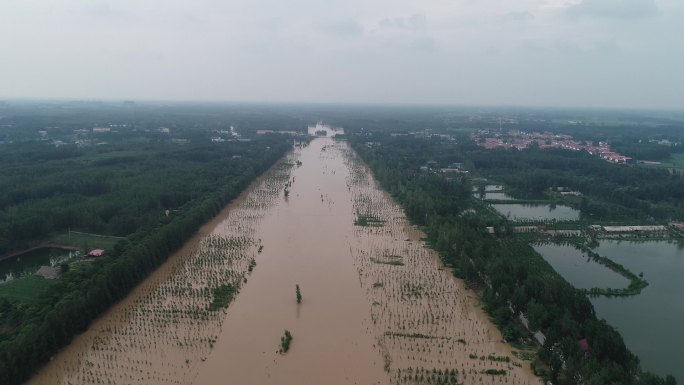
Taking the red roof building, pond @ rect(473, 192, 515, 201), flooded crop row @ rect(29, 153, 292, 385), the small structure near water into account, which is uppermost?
pond @ rect(473, 192, 515, 201)

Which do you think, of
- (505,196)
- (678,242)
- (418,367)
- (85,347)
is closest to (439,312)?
(418,367)

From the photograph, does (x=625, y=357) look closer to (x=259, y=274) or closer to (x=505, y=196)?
(x=259, y=274)

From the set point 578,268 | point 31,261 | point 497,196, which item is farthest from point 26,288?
point 497,196

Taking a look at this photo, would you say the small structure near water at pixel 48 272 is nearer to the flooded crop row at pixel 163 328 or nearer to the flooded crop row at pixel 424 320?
the flooded crop row at pixel 163 328

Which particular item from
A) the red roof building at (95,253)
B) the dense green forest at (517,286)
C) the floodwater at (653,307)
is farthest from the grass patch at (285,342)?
the floodwater at (653,307)

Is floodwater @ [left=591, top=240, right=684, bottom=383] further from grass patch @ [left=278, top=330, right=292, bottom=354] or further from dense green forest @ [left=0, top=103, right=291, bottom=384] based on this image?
dense green forest @ [left=0, top=103, right=291, bottom=384]

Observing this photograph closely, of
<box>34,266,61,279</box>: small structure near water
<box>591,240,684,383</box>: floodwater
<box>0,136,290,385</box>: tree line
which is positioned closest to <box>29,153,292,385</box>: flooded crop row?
<box>0,136,290,385</box>: tree line
